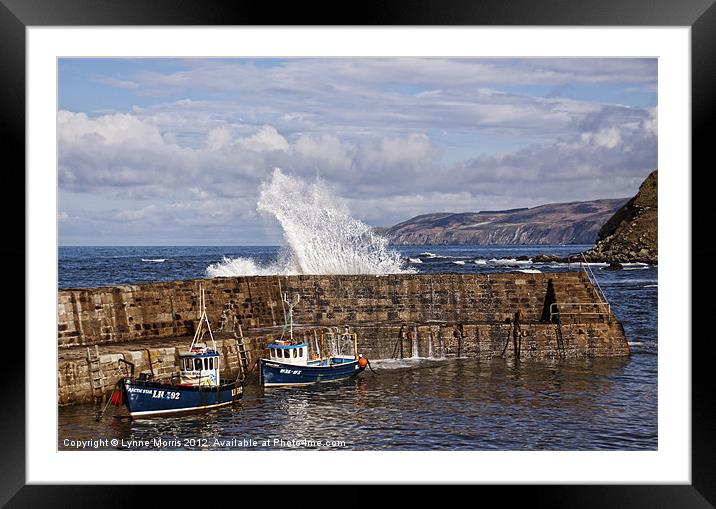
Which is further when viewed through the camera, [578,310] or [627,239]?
[627,239]

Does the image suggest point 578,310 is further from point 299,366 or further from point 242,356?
point 242,356

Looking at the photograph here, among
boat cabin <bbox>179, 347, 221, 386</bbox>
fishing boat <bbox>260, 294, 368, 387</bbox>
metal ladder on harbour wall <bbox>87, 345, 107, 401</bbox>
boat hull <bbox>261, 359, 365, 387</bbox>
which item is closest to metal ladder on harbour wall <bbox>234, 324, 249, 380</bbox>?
fishing boat <bbox>260, 294, 368, 387</bbox>

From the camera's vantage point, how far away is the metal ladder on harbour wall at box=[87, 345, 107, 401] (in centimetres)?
1577

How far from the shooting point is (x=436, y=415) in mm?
16422

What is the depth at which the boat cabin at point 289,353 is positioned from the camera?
19072 millimetres

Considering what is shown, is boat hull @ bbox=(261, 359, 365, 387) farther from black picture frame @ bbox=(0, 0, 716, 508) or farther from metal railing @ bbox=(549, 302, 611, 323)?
black picture frame @ bbox=(0, 0, 716, 508)

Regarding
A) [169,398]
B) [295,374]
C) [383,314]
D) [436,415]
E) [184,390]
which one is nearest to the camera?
[169,398]

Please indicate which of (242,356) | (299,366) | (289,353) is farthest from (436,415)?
(242,356)
